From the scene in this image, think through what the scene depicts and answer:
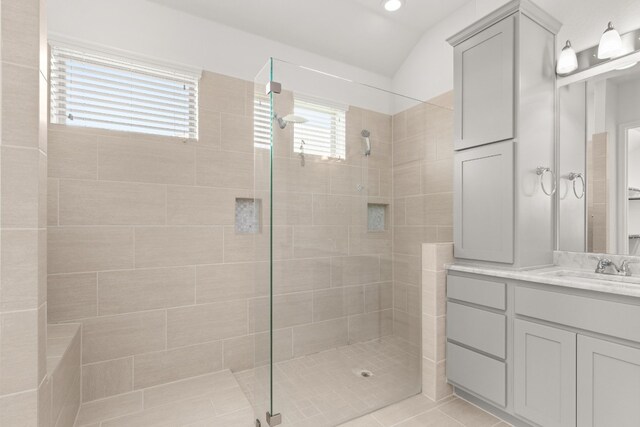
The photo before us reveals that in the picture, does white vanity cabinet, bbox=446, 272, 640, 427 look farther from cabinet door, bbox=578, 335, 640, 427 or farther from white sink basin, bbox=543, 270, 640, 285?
white sink basin, bbox=543, 270, 640, 285

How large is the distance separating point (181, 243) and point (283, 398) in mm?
1245

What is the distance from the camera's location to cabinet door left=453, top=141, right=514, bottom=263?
1.85 metres

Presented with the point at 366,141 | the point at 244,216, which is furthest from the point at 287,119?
the point at 244,216

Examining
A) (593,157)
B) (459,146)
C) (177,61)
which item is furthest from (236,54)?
(593,157)

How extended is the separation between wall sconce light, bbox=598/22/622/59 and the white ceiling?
1.08 meters

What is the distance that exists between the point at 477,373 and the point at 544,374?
1.25ft

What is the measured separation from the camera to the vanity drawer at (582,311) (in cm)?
131

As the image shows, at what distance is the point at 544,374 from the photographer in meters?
1.58

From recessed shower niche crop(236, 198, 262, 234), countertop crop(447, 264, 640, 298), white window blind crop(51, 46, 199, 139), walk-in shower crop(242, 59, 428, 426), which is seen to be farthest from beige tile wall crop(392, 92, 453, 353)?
white window blind crop(51, 46, 199, 139)

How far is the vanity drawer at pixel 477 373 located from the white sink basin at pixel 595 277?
2.05 ft

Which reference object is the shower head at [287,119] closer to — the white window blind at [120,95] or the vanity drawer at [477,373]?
the white window blind at [120,95]

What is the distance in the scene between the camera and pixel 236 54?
8.01ft

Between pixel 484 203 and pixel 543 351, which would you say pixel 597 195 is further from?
pixel 543 351

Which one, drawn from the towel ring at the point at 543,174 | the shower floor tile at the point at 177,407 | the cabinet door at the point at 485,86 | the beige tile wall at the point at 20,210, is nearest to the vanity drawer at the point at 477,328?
the towel ring at the point at 543,174
